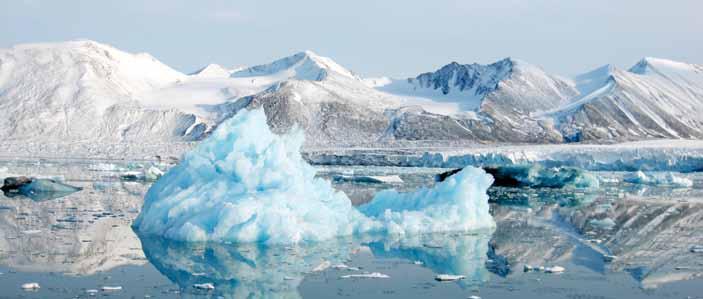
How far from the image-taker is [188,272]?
10000mm

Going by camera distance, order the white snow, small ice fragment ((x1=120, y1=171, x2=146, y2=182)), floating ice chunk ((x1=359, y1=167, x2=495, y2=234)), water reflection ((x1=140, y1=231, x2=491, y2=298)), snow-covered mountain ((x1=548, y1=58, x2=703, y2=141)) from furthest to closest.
→ snow-covered mountain ((x1=548, y1=58, x2=703, y2=141))
the white snow
small ice fragment ((x1=120, y1=171, x2=146, y2=182))
floating ice chunk ((x1=359, y1=167, x2=495, y2=234))
water reflection ((x1=140, y1=231, x2=491, y2=298))

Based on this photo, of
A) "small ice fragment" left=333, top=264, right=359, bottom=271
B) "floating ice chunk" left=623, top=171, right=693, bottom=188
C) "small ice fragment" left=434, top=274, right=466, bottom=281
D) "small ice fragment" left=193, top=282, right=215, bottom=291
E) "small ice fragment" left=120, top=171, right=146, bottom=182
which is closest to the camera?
"small ice fragment" left=193, top=282, right=215, bottom=291

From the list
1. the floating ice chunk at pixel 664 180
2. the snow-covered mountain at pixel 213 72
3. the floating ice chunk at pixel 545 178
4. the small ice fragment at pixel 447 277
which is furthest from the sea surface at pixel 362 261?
the snow-covered mountain at pixel 213 72

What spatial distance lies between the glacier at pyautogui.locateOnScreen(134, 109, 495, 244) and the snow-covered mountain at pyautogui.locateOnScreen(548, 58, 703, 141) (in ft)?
278

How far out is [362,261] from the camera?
1127 centimetres

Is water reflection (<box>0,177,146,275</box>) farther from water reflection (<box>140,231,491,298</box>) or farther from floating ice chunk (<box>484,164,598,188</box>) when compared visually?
floating ice chunk (<box>484,164,598,188</box>)

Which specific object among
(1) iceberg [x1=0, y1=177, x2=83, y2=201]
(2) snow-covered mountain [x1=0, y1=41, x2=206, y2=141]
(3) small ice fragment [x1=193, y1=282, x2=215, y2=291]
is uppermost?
(2) snow-covered mountain [x1=0, y1=41, x2=206, y2=141]

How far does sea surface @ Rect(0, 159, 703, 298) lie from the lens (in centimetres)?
912

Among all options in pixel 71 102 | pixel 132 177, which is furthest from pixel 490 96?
pixel 132 177

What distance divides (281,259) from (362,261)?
3.80ft

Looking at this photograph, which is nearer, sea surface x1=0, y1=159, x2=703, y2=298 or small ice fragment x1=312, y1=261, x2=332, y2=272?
sea surface x1=0, y1=159, x2=703, y2=298

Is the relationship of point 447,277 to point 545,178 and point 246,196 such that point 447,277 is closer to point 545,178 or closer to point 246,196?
point 246,196

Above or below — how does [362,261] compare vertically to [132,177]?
below

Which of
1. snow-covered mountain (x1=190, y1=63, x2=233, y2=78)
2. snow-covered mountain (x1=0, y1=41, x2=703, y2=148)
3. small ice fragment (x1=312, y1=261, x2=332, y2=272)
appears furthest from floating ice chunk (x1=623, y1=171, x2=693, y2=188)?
snow-covered mountain (x1=190, y1=63, x2=233, y2=78)
